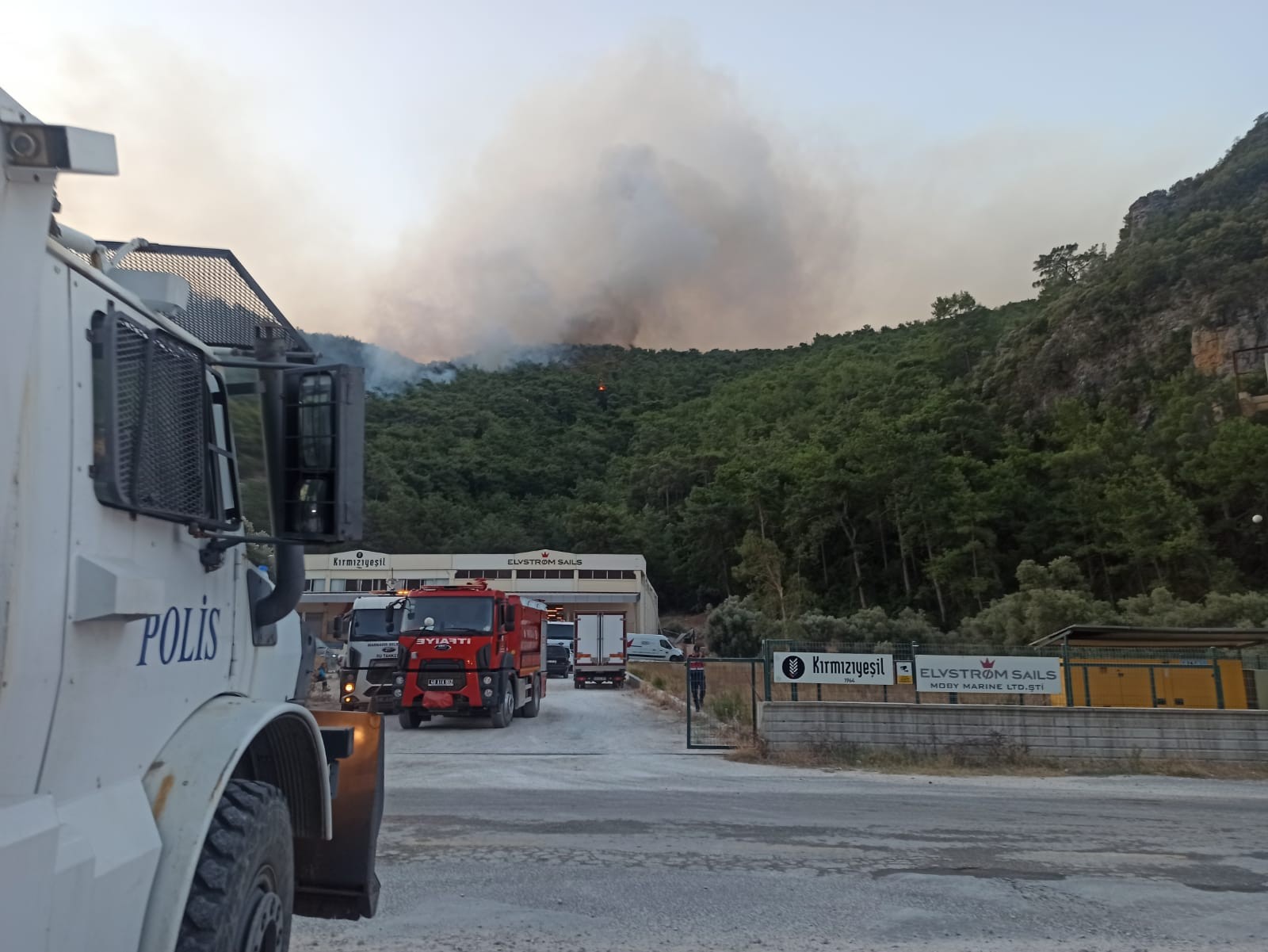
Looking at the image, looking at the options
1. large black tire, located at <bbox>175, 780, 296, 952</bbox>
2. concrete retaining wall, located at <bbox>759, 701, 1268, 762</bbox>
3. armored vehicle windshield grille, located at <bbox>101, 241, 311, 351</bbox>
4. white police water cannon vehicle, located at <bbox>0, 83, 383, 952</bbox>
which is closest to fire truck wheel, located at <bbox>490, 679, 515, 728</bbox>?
concrete retaining wall, located at <bbox>759, 701, 1268, 762</bbox>

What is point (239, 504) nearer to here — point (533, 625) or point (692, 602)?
point (533, 625)

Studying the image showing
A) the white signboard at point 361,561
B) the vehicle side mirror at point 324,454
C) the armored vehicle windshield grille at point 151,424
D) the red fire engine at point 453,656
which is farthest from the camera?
the white signboard at point 361,561

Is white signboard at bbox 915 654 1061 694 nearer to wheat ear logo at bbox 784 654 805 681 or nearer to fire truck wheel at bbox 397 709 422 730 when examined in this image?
wheat ear logo at bbox 784 654 805 681

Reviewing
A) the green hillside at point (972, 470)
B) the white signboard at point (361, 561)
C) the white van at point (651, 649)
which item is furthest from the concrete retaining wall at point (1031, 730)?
the white signboard at point (361, 561)

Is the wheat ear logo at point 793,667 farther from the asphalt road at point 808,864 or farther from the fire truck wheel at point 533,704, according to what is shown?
the fire truck wheel at point 533,704

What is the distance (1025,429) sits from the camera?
246 ft

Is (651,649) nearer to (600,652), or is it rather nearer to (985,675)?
(600,652)

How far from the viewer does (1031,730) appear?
1382cm

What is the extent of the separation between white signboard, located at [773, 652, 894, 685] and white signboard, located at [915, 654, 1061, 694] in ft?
1.82

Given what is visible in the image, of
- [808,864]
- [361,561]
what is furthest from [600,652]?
[361,561]

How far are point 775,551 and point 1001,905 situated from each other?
6703 centimetres

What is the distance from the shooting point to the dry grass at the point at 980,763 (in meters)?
13.1

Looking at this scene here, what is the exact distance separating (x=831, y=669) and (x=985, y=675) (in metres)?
2.45

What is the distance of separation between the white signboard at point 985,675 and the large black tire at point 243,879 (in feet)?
41.4
